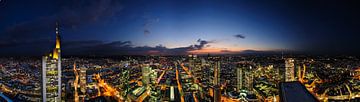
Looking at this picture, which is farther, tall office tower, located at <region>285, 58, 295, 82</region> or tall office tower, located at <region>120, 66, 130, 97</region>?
tall office tower, located at <region>285, 58, 295, 82</region>

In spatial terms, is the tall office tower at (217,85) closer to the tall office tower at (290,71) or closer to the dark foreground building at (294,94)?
the tall office tower at (290,71)

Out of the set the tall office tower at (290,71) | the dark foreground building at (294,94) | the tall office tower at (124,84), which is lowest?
the tall office tower at (124,84)

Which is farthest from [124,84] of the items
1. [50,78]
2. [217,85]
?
[50,78]

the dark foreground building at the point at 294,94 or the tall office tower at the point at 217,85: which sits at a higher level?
the dark foreground building at the point at 294,94

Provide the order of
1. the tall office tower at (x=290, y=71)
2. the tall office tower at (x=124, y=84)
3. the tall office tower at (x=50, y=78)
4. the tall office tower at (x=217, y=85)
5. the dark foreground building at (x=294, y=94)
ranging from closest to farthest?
1. the dark foreground building at (x=294, y=94)
2. the tall office tower at (x=50, y=78)
3. the tall office tower at (x=217, y=85)
4. the tall office tower at (x=124, y=84)
5. the tall office tower at (x=290, y=71)

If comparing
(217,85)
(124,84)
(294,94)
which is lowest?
(124,84)

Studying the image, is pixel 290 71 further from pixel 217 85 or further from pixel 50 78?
pixel 50 78

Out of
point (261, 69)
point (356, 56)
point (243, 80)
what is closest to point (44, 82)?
point (243, 80)

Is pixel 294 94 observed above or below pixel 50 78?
above

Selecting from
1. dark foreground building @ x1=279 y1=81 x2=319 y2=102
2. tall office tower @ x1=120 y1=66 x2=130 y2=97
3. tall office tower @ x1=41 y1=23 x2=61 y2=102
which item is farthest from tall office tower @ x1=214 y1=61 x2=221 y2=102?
dark foreground building @ x1=279 y1=81 x2=319 y2=102

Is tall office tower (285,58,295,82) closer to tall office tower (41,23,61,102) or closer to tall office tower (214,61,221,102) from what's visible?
tall office tower (214,61,221,102)

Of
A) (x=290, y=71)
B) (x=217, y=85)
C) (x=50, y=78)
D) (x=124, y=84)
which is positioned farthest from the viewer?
(x=124, y=84)

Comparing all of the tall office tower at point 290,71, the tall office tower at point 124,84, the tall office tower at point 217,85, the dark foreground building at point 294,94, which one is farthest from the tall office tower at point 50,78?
the tall office tower at point 290,71
